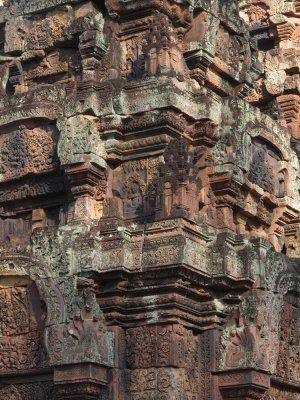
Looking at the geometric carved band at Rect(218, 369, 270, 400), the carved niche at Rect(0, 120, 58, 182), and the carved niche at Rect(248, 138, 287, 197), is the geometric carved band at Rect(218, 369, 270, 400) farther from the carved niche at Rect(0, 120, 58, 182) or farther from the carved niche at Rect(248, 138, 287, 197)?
the carved niche at Rect(0, 120, 58, 182)

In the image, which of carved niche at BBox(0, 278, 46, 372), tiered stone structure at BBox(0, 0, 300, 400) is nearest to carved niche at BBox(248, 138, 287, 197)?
tiered stone structure at BBox(0, 0, 300, 400)

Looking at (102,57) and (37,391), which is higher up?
(102,57)

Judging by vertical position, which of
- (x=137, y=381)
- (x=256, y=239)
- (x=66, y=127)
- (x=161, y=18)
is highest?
(x=161, y=18)

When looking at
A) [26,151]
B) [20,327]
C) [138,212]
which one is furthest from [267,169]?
[20,327]

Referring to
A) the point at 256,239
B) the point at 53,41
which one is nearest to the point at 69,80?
the point at 53,41

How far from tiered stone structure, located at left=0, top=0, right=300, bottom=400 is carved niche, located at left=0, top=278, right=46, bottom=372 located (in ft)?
0.06

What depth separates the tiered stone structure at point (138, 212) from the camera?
1706cm

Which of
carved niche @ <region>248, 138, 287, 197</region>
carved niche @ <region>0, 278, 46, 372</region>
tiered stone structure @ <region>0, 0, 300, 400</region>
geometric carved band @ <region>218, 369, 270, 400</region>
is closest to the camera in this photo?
tiered stone structure @ <region>0, 0, 300, 400</region>

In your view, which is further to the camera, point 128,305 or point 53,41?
point 53,41

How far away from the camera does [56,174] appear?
18234 millimetres

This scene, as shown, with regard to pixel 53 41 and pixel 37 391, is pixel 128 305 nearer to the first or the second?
pixel 37 391

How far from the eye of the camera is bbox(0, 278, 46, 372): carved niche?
17688 millimetres

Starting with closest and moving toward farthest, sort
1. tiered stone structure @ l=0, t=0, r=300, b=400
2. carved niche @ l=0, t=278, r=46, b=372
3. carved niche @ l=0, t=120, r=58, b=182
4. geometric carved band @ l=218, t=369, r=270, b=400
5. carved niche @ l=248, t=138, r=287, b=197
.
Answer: tiered stone structure @ l=0, t=0, r=300, b=400 < geometric carved band @ l=218, t=369, r=270, b=400 < carved niche @ l=0, t=278, r=46, b=372 < carved niche @ l=0, t=120, r=58, b=182 < carved niche @ l=248, t=138, r=287, b=197

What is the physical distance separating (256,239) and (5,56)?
4013mm
